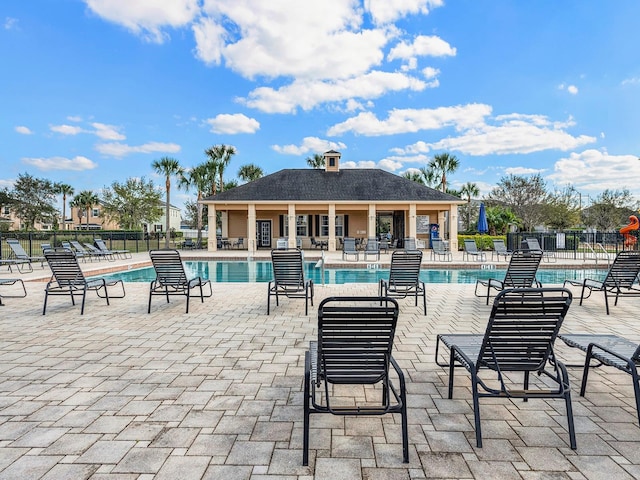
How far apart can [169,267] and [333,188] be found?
749 inches

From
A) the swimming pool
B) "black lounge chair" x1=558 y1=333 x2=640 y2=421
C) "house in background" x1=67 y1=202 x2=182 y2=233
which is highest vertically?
"house in background" x1=67 y1=202 x2=182 y2=233

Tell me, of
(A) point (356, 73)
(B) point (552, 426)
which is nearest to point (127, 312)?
(B) point (552, 426)

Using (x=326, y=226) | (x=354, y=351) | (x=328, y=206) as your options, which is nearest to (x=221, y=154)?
(x=326, y=226)

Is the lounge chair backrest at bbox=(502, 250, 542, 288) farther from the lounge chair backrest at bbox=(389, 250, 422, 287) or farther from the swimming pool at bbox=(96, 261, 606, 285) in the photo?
the swimming pool at bbox=(96, 261, 606, 285)

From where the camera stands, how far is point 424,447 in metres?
2.35

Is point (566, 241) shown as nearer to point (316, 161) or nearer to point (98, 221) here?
point (316, 161)

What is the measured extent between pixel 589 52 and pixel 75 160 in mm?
48263

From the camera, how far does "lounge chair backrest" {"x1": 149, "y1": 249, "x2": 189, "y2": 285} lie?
6.62m

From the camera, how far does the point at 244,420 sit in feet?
8.86

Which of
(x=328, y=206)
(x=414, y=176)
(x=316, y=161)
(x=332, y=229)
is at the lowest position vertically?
(x=332, y=229)

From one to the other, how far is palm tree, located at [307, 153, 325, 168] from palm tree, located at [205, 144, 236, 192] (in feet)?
30.2

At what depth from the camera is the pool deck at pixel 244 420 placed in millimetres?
2141

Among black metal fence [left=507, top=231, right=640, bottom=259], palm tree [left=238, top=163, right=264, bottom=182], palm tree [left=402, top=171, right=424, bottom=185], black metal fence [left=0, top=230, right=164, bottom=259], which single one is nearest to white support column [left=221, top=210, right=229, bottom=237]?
black metal fence [left=0, top=230, right=164, bottom=259]

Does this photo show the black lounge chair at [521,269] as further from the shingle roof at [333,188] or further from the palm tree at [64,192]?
the palm tree at [64,192]
